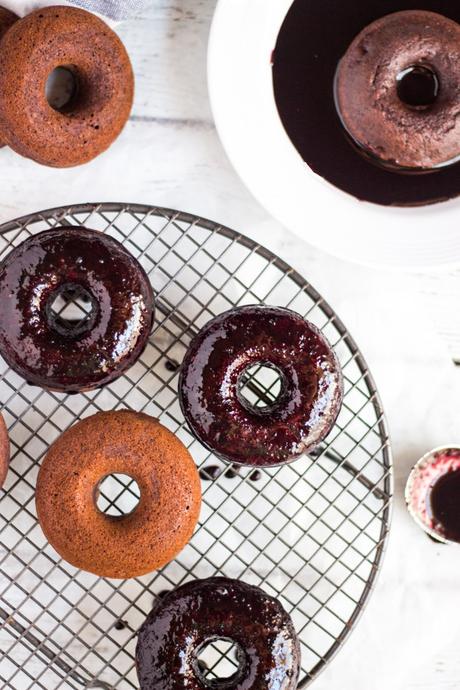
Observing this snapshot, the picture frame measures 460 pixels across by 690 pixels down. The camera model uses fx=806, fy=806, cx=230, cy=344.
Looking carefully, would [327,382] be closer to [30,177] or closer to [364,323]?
[364,323]

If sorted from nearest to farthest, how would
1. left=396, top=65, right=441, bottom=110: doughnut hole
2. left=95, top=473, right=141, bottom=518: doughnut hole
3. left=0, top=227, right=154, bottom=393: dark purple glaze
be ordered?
left=0, top=227, right=154, bottom=393: dark purple glaze → left=396, top=65, right=441, bottom=110: doughnut hole → left=95, top=473, right=141, bottom=518: doughnut hole

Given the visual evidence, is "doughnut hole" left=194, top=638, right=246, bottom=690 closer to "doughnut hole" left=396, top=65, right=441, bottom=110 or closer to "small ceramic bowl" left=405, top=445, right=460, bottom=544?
"small ceramic bowl" left=405, top=445, right=460, bottom=544

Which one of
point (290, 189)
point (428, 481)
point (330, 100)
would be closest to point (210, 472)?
point (428, 481)

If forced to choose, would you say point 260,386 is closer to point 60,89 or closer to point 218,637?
point 218,637

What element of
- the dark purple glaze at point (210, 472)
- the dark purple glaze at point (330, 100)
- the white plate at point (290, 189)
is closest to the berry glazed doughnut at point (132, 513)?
the dark purple glaze at point (210, 472)

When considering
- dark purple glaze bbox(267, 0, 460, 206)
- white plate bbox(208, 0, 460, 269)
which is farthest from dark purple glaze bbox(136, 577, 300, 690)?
dark purple glaze bbox(267, 0, 460, 206)

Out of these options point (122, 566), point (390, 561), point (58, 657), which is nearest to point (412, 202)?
point (390, 561)
